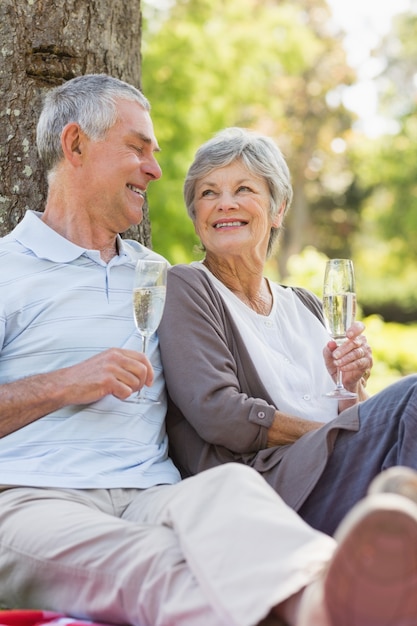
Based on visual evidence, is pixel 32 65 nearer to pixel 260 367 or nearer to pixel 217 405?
pixel 260 367

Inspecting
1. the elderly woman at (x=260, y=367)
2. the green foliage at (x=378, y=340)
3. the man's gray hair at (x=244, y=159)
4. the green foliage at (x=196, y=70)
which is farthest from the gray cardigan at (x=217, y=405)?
the green foliage at (x=196, y=70)

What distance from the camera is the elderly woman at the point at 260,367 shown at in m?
3.42

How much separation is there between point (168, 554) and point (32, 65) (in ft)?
9.03

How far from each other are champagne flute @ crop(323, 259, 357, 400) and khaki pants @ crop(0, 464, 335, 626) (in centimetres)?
101

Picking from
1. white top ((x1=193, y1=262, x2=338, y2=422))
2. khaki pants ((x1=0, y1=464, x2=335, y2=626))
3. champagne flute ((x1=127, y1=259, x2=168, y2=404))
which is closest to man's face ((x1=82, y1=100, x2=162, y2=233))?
white top ((x1=193, y1=262, x2=338, y2=422))

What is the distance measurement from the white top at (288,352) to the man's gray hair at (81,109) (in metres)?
0.73

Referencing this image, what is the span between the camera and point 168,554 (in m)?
2.71

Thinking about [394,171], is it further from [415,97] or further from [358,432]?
[358,432]

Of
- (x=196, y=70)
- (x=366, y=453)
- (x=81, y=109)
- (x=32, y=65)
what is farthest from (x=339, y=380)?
(x=196, y=70)

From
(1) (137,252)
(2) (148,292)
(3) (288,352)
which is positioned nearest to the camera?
(2) (148,292)

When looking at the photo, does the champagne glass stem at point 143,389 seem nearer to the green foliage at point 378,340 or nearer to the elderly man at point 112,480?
the elderly man at point 112,480

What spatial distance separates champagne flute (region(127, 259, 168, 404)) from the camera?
331 cm

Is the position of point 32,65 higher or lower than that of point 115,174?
higher

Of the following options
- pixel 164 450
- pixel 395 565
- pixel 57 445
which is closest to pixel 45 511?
pixel 57 445
